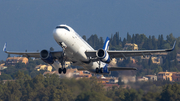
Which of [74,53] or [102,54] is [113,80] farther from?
[74,53]

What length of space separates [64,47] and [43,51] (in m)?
4.79

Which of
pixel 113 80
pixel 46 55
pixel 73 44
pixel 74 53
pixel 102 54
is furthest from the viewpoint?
pixel 113 80

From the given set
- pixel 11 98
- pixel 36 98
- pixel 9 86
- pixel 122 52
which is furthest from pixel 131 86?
pixel 9 86

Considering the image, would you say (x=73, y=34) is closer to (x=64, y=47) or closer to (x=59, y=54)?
(x=64, y=47)

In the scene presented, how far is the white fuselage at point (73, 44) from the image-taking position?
41.5 m

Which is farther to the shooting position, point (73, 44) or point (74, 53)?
point (74, 53)

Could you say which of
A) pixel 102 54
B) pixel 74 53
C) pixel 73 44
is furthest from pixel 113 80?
pixel 73 44

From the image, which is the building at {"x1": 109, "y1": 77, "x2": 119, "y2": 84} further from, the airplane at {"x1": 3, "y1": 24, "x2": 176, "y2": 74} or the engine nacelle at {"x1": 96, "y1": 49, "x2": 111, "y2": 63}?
the engine nacelle at {"x1": 96, "y1": 49, "x2": 111, "y2": 63}

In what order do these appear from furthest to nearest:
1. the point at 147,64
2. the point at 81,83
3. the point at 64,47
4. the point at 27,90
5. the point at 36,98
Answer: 1. the point at 147,64
2. the point at 27,90
3. the point at 36,98
4. the point at 81,83
5. the point at 64,47

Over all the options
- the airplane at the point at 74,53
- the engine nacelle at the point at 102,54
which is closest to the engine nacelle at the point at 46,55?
the airplane at the point at 74,53

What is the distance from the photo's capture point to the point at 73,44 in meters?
43.2

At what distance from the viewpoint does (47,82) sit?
361 ft

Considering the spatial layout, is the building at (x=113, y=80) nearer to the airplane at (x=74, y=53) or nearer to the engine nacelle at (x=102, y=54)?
the airplane at (x=74, y=53)

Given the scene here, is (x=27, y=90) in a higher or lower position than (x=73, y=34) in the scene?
lower
